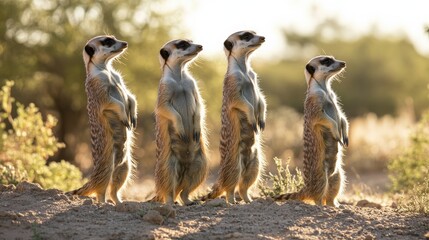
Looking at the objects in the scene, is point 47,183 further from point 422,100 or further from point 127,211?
point 422,100

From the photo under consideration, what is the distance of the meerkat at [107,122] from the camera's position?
306 inches

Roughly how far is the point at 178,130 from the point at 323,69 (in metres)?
1.48

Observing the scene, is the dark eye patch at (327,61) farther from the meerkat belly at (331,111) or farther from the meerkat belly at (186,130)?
the meerkat belly at (186,130)

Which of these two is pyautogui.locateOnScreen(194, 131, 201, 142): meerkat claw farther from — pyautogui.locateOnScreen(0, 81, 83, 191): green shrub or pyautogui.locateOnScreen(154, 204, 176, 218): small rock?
pyautogui.locateOnScreen(0, 81, 83, 191): green shrub

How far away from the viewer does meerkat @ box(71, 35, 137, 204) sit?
25.5 feet

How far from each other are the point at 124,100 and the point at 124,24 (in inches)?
431

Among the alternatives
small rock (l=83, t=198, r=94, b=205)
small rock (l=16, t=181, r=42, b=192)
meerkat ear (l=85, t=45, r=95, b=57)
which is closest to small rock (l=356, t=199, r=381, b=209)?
small rock (l=83, t=198, r=94, b=205)

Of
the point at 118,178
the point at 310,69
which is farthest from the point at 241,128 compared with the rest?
the point at 118,178

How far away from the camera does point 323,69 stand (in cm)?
823

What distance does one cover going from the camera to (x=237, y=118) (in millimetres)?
8023

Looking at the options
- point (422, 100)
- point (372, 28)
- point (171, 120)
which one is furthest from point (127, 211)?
point (372, 28)

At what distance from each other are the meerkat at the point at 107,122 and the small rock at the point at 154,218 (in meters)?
1.30

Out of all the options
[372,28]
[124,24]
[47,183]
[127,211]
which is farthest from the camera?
[372,28]

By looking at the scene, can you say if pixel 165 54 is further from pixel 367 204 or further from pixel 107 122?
pixel 367 204
